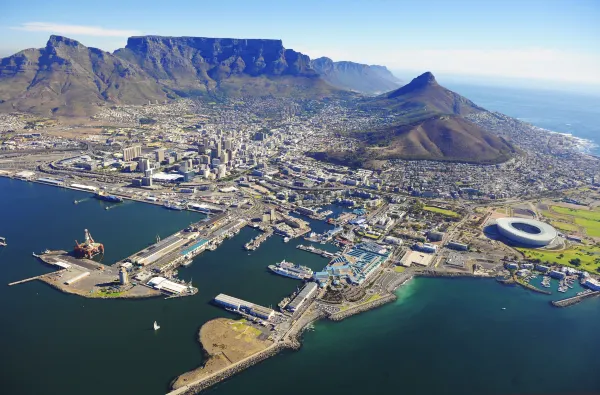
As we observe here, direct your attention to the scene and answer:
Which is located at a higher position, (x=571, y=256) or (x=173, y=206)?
(x=173, y=206)

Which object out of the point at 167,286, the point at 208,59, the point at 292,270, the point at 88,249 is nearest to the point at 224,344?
the point at 167,286

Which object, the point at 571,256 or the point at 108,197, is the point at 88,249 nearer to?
the point at 108,197

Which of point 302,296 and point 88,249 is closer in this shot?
point 302,296

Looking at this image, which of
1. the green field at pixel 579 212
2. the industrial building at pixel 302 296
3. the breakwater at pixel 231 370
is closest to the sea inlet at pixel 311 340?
the breakwater at pixel 231 370

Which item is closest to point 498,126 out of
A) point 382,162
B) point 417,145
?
point 417,145

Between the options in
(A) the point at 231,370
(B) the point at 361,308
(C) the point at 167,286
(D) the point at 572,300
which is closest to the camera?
(A) the point at 231,370

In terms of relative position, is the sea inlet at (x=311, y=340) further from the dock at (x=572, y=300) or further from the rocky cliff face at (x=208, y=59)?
the rocky cliff face at (x=208, y=59)

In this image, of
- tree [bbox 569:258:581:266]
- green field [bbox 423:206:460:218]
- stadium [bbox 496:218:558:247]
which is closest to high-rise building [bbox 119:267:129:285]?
green field [bbox 423:206:460:218]
